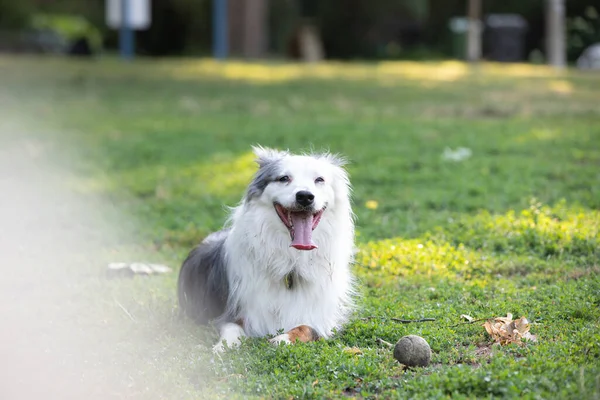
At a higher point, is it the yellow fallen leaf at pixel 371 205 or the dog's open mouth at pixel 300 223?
the dog's open mouth at pixel 300 223

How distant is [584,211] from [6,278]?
499 cm

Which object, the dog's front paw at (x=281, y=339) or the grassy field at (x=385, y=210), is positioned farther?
the dog's front paw at (x=281, y=339)

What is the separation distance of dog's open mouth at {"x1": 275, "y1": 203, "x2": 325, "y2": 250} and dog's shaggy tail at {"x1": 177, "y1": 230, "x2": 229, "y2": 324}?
0.60m

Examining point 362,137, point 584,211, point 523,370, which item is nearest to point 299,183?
point 523,370

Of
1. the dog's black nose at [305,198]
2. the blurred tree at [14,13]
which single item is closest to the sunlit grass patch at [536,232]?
the dog's black nose at [305,198]

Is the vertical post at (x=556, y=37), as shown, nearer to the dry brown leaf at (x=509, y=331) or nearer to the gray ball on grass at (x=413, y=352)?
the dry brown leaf at (x=509, y=331)

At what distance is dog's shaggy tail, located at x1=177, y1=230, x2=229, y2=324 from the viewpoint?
221 inches

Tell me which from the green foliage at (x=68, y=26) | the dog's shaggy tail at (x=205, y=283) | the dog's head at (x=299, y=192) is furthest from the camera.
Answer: the green foliage at (x=68, y=26)

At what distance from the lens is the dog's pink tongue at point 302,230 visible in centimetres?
518

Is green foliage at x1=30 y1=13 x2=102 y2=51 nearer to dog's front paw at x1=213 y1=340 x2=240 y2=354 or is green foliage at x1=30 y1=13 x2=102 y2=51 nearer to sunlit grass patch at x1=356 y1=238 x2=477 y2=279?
sunlit grass patch at x1=356 y1=238 x2=477 y2=279

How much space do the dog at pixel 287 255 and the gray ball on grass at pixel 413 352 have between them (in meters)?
0.67

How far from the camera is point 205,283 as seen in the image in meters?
5.72

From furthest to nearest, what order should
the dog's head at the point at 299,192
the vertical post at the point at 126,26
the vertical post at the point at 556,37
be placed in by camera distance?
the vertical post at the point at 556,37
the vertical post at the point at 126,26
the dog's head at the point at 299,192

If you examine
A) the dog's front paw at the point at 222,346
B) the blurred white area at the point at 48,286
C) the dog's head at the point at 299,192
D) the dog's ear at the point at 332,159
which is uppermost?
the dog's ear at the point at 332,159
